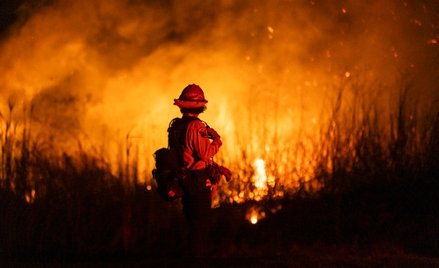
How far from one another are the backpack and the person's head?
10 centimetres

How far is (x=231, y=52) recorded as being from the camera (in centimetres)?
1455

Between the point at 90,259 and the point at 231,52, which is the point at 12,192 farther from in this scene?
the point at 231,52

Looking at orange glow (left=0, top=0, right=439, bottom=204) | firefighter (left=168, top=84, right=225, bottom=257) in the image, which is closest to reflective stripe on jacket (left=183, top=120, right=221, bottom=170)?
firefighter (left=168, top=84, right=225, bottom=257)

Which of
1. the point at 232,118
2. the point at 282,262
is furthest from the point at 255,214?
the point at 282,262

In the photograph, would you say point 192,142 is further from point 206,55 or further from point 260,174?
point 206,55

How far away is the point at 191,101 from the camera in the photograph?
347 inches

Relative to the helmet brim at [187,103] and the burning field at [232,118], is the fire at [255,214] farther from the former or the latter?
the helmet brim at [187,103]

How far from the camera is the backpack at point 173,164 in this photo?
875 cm

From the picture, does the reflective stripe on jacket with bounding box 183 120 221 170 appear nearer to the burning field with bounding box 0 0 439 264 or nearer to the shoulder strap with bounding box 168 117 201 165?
the shoulder strap with bounding box 168 117 201 165

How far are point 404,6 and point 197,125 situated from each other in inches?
285

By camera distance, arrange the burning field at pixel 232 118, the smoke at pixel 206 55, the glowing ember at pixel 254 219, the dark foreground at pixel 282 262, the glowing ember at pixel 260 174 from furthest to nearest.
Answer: the smoke at pixel 206 55 → the glowing ember at pixel 260 174 → the glowing ember at pixel 254 219 → the burning field at pixel 232 118 → the dark foreground at pixel 282 262

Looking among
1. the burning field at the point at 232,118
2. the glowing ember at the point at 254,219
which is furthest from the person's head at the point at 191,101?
the glowing ember at the point at 254,219

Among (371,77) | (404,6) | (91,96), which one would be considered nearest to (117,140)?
(91,96)

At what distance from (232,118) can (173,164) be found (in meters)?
5.13
